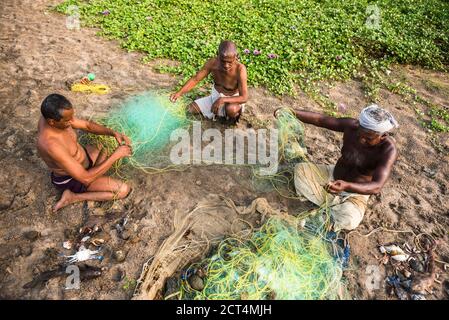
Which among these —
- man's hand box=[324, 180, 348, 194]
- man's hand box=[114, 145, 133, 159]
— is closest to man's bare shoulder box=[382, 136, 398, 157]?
man's hand box=[324, 180, 348, 194]

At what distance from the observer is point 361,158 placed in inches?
143

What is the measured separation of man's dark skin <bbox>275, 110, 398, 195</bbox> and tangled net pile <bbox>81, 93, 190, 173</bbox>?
187 cm

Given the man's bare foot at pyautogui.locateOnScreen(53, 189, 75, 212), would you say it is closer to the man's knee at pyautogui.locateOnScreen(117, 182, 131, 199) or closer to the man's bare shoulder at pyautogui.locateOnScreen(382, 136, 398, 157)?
the man's knee at pyautogui.locateOnScreen(117, 182, 131, 199)

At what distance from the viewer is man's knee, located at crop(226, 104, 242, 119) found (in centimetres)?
480

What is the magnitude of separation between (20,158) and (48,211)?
97 centimetres

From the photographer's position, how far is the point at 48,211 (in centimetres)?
384

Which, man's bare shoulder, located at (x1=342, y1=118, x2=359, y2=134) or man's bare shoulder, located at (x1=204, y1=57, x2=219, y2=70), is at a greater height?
man's bare shoulder, located at (x1=204, y1=57, x2=219, y2=70)

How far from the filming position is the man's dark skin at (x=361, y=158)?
3.34m

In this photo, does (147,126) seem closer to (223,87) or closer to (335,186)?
(223,87)

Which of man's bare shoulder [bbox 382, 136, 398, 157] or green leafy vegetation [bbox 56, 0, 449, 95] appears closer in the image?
man's bare shoulder [bbox 382, 136, 398, 157]

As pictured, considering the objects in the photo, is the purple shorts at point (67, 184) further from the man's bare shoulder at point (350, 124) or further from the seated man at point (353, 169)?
the man's bare shoulder at point (350, 124)
